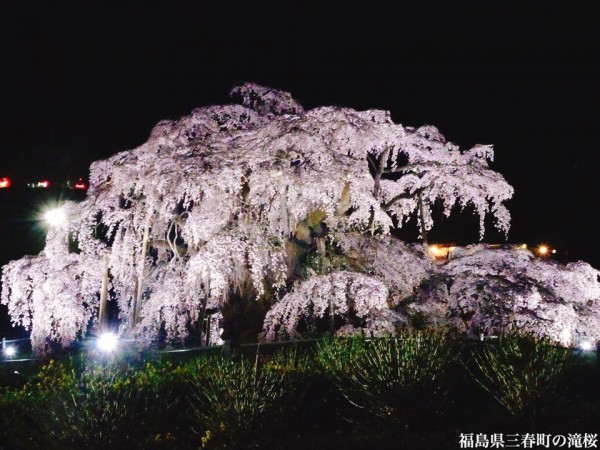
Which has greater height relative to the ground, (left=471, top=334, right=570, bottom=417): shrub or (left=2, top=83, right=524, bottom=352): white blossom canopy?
(left=2, top=83, right=524, bottom=352): white blossom canopy

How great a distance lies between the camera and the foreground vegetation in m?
5.79

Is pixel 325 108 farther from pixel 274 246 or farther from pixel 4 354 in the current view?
pixel 4 354

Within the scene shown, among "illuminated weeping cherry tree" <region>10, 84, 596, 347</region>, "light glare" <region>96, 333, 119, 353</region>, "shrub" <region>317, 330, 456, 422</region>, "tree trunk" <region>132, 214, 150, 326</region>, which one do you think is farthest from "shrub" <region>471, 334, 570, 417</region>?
"tree trunk" <region>132, 214, 150, 326</region>

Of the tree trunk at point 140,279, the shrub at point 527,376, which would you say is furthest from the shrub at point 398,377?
the tree trunk at point 140,279

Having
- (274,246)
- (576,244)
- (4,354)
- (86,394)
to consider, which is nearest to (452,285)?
(274,246)

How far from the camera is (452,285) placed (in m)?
12.9

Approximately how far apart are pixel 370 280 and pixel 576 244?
1958 centimetres

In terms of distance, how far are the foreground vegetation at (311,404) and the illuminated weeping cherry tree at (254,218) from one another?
3.82 m

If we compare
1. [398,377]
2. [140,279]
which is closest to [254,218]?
[140,279]

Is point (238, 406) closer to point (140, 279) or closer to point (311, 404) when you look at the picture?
point (311, 404)

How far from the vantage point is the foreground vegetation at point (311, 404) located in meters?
5.79

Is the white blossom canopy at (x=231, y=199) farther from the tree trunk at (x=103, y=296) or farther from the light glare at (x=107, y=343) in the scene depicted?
the light glare at (x=107, y=343)

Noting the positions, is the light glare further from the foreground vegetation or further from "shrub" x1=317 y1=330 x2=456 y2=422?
"shrub" x1=317 y1=330 x2=456 y2=422

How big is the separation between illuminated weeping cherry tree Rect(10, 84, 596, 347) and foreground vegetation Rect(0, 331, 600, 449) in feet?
12.5
